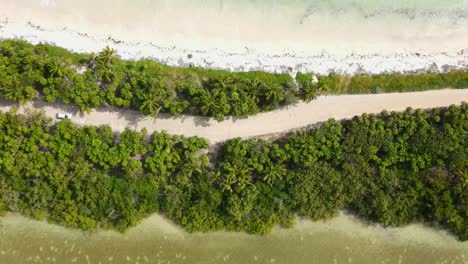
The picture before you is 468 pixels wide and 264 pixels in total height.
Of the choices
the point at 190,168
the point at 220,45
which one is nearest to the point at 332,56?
the point at 220,45

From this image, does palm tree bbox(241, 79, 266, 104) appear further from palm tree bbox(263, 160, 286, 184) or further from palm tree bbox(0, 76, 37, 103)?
palm tree bbox(0, 76, 37, 103)

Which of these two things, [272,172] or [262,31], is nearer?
[272,172]

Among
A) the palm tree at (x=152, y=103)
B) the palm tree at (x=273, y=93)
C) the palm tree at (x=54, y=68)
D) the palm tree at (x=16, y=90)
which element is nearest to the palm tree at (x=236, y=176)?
the palm tree at (x=273, y=93)

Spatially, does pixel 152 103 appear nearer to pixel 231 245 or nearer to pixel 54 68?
pixel 54 68

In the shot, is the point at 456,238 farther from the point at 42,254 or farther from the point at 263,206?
the point at 42,254


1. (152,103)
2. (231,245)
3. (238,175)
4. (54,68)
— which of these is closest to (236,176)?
(238,175)

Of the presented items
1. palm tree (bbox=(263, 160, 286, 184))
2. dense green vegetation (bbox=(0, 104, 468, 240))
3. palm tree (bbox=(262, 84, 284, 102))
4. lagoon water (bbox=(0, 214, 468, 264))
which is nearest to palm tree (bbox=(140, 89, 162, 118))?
dense green vegetation (bbox=(0, 104, 468, 240))
